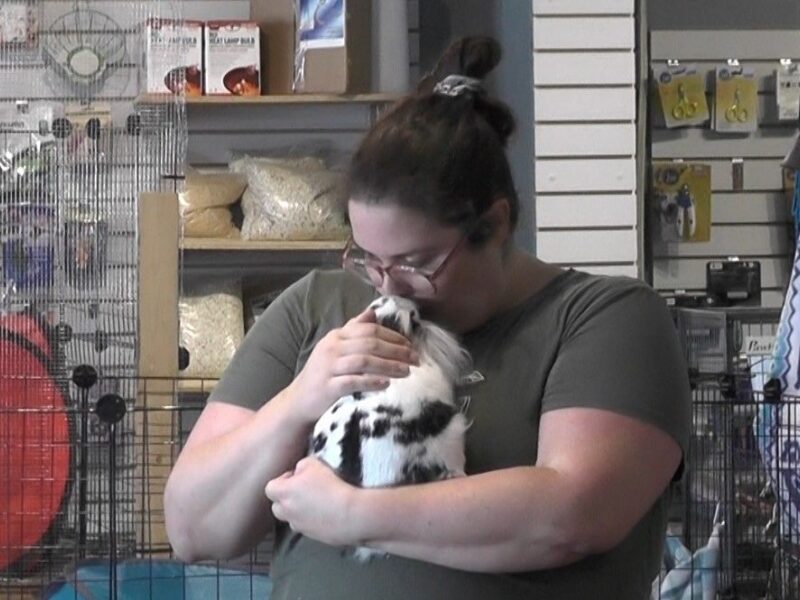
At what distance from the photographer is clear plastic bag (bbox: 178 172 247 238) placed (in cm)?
405

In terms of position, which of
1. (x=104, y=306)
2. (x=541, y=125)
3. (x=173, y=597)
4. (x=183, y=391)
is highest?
(x=541, y=125)

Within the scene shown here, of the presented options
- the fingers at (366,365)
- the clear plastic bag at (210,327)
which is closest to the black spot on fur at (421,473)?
the fingers at (366,365)

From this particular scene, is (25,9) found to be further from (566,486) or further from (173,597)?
(566,486)

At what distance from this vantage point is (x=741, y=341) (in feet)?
13.6

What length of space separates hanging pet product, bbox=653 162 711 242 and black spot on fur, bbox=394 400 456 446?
344cm

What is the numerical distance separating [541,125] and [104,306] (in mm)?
1369

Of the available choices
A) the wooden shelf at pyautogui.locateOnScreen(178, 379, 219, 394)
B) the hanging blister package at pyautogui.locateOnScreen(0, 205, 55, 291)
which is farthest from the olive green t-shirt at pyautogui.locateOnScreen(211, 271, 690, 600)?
the hanging blister package at pyautogui.locateOnScreen(0, 205, 55, 291)

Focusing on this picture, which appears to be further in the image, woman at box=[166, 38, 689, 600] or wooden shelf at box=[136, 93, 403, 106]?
wooden shelf at box=[136, 93, 403, 106]

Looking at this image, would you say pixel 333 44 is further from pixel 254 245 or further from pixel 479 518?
pixel 479 518

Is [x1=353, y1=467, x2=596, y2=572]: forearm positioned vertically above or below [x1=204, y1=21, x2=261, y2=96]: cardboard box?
below

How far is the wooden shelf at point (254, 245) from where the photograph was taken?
159 inches

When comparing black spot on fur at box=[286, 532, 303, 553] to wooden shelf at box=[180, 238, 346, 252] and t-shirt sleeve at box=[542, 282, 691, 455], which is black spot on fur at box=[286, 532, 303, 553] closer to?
t-shirt sleeve at box=[542, 282, 691, 455]

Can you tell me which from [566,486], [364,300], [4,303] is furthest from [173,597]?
[566,486]

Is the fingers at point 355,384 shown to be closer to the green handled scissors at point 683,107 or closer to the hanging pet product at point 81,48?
the hanging pet product at point 81,48
